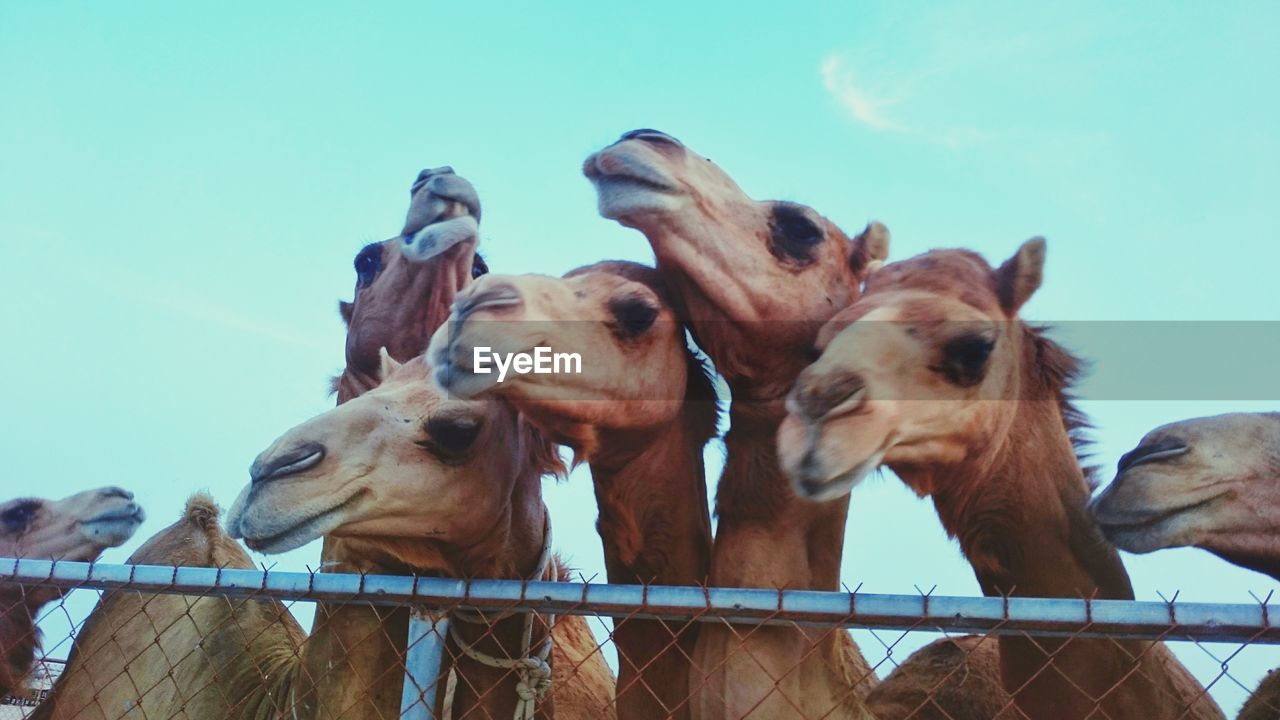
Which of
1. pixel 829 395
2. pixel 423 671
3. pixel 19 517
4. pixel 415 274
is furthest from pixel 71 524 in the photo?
pixel 829 395

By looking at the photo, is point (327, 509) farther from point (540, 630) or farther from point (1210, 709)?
point (1210, 709)

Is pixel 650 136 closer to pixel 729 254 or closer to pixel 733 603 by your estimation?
pixel 729 254

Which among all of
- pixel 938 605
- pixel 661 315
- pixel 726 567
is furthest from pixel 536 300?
pixel 938 605

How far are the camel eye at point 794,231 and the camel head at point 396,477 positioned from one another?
1.10m

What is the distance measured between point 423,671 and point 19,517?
11.5 feet

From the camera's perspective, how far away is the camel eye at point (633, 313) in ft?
11.6

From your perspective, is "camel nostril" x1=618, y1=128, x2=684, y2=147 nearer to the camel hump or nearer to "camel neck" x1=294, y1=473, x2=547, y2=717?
"camel neck" x1=294, y1=473, x2=547, y2=717

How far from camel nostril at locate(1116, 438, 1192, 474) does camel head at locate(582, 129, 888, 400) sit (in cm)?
97

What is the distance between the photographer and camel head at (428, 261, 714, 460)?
3.23m

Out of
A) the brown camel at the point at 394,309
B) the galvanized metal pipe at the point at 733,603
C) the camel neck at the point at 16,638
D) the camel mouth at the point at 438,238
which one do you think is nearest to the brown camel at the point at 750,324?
the galvanized metal pipe at the point at 733,603

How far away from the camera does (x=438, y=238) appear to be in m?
4.62

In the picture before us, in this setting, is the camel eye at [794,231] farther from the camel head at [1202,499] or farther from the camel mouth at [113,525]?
the camel mouth at [113,525]

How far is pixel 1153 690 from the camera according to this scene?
3.25 metres

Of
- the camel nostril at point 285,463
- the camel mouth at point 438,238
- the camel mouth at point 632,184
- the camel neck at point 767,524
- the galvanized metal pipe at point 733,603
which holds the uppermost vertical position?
the camel mouth at point 632,184
